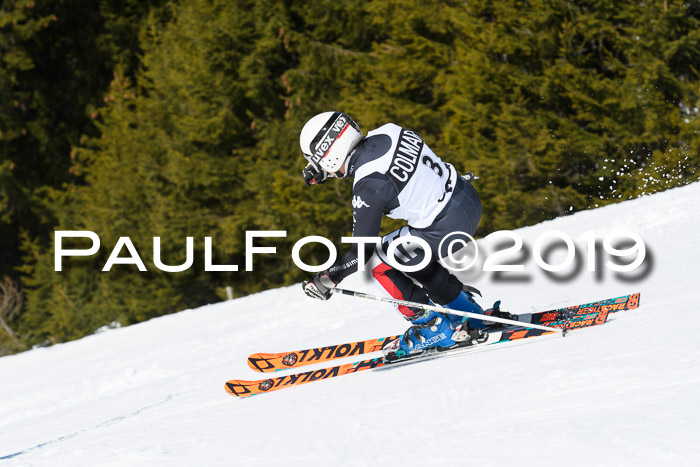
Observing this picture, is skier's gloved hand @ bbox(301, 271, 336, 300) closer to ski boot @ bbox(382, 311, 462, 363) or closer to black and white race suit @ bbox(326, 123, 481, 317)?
black and white race suit @ bbox(326, 123, 481, 317)

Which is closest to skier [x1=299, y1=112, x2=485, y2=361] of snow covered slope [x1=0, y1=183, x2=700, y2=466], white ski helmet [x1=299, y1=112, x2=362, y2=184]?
white ski helmet [x1=299, y1=112, x2=362, y2=184]

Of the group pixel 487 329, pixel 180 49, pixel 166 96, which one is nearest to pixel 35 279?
pixel 166 96

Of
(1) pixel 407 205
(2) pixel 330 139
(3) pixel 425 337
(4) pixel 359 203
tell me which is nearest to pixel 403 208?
(1) pixel 407 205

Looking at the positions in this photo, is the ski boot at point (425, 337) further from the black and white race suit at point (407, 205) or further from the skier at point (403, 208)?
the black and white race suit at point (407, 205)

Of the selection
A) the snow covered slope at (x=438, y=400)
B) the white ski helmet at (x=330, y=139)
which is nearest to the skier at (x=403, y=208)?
the white ski helmet at (x=330, y=139)

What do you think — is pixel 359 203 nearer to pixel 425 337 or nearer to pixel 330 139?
pixel 330 139

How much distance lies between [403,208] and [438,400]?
1280 mm

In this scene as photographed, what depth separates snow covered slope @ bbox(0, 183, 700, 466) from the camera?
109 inches

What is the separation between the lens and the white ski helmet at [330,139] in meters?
4.35

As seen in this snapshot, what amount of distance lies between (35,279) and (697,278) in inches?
1163

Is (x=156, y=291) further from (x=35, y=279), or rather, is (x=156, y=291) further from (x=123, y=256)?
(x=35, y=279)

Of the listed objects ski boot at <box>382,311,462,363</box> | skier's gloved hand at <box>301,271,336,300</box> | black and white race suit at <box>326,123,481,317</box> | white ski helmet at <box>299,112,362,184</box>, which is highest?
white ski helmet at <box>299,112,362,184</box>

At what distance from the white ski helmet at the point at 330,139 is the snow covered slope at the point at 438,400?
4.27 feet

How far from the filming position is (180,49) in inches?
919
